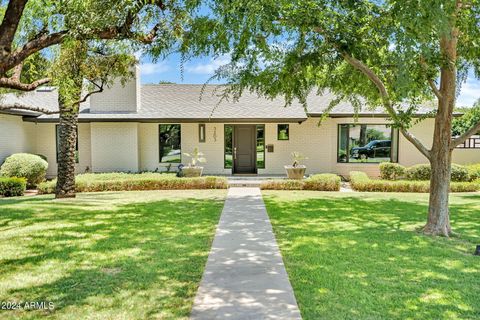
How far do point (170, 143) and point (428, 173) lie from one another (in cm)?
1238

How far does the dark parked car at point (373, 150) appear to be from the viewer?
762 inches

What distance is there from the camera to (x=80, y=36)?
6.27m

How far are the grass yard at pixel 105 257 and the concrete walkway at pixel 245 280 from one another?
0.22m

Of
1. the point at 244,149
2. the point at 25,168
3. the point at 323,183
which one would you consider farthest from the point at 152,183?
the point at 323,183

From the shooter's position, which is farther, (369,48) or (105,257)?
(369,48)

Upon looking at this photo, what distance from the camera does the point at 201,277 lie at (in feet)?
16.3

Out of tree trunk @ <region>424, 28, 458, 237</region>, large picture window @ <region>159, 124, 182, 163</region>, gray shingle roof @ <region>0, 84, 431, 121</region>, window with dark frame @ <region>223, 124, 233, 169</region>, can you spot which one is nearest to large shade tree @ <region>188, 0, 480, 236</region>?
tree trunk @ <region>424, 28, 458, 237</region>

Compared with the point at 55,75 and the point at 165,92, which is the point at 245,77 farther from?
the point at 165,92

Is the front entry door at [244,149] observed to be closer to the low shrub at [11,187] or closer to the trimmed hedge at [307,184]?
the trimmed hedge at [307,184]

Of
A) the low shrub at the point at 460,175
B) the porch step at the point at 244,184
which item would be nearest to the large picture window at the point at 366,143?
the low shrub at the point at 460,175

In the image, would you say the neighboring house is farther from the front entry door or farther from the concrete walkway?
the concrete walkway

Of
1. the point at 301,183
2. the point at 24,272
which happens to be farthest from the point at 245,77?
the point at 301,183

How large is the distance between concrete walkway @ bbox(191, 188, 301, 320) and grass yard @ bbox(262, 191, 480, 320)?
0.19m

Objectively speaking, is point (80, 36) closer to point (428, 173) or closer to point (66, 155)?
point (66, 155)
